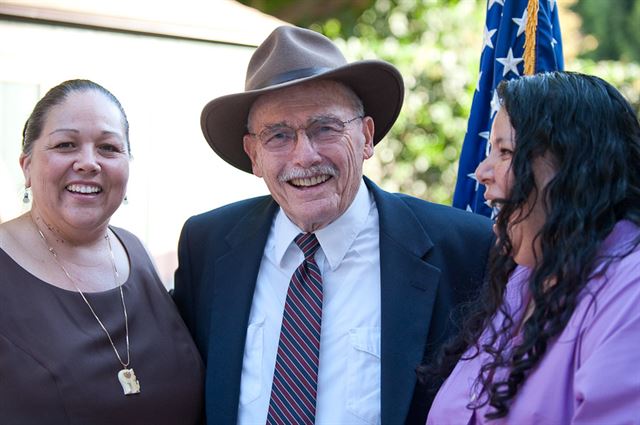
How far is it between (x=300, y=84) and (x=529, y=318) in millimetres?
1330

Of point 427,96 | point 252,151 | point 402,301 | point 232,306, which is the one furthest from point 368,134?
point 427,96

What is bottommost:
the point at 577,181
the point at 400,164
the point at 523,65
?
the point at 400,164

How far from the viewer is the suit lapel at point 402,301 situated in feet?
9.31

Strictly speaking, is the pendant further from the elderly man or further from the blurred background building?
the blurred background building

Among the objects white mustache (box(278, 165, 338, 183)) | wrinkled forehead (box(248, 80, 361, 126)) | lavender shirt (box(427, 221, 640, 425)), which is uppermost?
wrinkled forehead (box(248, 80, 361, 126))

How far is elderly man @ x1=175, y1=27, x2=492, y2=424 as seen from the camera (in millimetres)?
2914

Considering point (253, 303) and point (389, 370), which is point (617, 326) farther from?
point (253, 303)

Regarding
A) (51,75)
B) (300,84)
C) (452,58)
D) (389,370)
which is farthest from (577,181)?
(452,58)

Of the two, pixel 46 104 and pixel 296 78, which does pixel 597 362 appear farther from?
pixel 46 104

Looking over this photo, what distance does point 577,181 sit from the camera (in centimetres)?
215

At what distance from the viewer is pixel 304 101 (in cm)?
315

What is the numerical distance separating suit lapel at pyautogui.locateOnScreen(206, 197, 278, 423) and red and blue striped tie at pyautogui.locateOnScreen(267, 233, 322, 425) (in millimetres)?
166

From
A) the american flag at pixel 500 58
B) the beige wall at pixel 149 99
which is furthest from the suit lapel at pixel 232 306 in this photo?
the beige wall at pixel 149 99

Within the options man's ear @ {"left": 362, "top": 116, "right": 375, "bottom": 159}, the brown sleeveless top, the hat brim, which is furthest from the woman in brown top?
man's ear @ {"left": 362, "top": 116, "right": 375, "bottom": 159}
